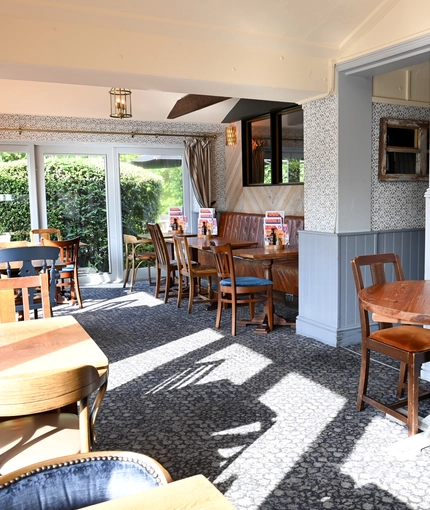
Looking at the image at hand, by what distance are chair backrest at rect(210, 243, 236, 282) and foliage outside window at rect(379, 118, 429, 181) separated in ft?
5.35

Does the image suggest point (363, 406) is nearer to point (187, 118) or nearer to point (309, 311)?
point (309, 311)

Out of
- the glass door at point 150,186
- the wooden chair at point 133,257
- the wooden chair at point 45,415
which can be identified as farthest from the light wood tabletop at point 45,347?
the glass door at point 150,186

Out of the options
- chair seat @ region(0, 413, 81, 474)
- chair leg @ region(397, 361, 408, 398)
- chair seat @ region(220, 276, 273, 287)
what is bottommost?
chair leg @ region(397, 361, 408, 398)

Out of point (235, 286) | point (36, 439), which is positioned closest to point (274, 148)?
point (235, 286)

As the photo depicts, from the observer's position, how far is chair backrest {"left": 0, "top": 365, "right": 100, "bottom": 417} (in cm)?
140

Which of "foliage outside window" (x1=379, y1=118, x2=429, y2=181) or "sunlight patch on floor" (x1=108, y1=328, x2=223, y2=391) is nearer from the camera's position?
"sunlight patch on floor" (x1=108, y1=328, x2=223, y2=391)

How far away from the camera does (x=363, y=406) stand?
10.7ft

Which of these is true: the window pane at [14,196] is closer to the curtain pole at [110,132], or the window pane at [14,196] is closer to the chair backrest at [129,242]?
the curtain pole at [110,132]

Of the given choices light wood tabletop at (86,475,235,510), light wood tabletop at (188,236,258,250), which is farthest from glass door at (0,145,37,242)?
light wood tabletop at (86,475,235,510)

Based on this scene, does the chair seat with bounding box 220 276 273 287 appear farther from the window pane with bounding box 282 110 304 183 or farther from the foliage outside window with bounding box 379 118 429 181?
the window pane with bounding box 282 110 304 183

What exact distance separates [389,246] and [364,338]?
2003 mm

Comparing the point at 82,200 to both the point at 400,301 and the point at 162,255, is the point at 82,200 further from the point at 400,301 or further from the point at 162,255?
the point at 400,301

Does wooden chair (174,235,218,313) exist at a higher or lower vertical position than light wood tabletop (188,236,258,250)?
lower

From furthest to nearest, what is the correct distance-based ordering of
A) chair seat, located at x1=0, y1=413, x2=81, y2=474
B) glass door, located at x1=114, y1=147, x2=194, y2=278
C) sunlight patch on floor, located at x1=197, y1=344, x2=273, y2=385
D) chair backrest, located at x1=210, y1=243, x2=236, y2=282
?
glass door, located at x1=114, y1=147, x2=194, y2=278 < chair backrest, located at x1=210, y1=243, x2=236, y2=282 < sunlight patch on floor, located at x1=197, y1=344, x2=273, y2=385 < chair seat, located at x1=0, y1=413, x2=81, y2=474
